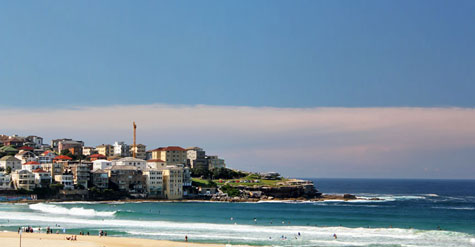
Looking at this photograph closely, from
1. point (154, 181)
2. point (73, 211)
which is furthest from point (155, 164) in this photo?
point (73, 211)

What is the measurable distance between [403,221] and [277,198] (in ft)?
186

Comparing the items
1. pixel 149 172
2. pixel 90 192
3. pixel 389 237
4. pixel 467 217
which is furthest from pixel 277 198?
pixel 389 237

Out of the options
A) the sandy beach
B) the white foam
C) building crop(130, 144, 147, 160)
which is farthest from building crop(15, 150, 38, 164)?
the sandy beach

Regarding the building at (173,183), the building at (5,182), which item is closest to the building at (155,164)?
the building at (173,183)

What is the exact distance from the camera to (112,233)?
63.4 meters

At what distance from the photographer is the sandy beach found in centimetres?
5184

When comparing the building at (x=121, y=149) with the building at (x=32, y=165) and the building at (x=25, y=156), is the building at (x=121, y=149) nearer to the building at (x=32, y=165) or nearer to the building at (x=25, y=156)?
the building at (x=25, y=156)

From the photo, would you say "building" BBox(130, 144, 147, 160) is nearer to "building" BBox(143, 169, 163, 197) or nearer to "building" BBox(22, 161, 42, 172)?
"building" BBox(143, 169, 163, 197)

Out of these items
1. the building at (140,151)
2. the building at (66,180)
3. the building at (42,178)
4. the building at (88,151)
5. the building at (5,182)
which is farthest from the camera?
the building at (88,151)

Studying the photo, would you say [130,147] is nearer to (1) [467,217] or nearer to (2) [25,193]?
(2) [25,193]

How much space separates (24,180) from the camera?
11875 centimetres

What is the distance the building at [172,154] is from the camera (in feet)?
536

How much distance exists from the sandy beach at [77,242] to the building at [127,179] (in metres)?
69.5

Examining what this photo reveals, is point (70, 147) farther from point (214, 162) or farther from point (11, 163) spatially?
point (214, 162)
